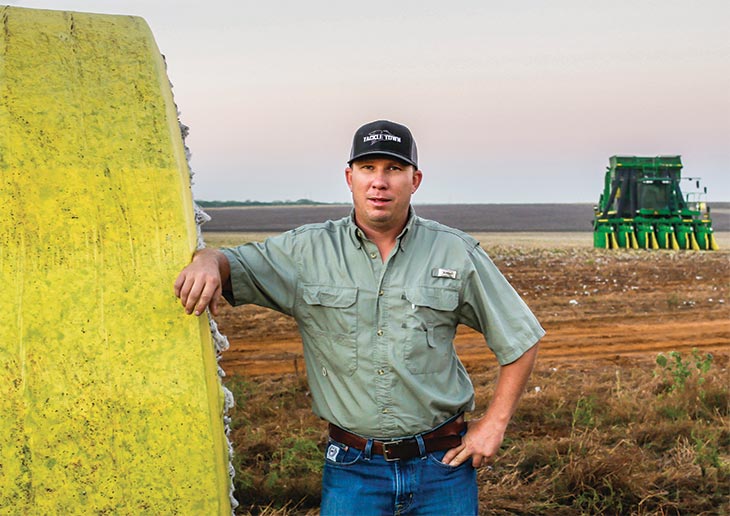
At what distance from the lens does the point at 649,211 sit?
2509 cm

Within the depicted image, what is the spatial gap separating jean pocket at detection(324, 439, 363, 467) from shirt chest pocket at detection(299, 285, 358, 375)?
0.81 ft

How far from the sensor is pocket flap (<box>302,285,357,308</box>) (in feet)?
8.51

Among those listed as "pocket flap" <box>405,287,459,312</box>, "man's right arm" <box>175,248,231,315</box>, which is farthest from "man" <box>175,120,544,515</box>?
"man's right arm" <box>175,248,231,315</box>

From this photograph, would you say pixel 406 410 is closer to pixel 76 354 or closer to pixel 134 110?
pixel 76 354

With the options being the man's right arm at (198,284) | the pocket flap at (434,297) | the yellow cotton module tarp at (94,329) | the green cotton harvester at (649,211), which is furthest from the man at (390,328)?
the green cotton harvester at (649,211)

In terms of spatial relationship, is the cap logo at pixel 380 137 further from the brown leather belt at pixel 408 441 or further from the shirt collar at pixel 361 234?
the brown leather belt at pixel 408 441

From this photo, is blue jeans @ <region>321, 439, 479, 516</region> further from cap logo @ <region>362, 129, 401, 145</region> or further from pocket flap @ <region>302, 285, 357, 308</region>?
cap logo @ <region>362, 129, 401, 145</region>

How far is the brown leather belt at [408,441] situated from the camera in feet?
8.35

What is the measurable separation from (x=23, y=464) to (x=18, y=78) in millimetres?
1069

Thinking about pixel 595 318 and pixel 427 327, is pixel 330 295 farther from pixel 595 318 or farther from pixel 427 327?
pixel 595 318

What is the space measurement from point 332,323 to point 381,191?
18.1 inches

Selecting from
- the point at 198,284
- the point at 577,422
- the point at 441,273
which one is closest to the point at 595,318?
the point at 577,422

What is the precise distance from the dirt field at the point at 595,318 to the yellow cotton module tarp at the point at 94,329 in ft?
17.5

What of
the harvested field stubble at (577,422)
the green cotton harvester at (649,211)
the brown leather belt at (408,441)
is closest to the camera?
the brown leather belt at (408,441)
